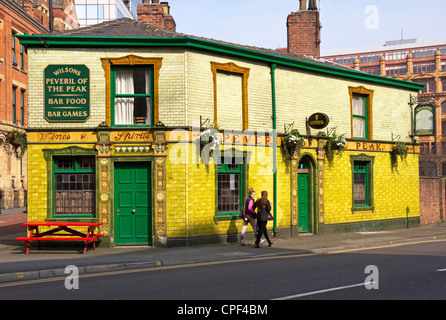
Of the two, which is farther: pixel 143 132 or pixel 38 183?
pixel 143 132

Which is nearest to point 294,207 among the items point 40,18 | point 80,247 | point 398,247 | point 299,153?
point 299,153

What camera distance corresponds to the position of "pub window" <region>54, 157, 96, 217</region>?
15.1 metres

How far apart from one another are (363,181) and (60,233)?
41.4ft

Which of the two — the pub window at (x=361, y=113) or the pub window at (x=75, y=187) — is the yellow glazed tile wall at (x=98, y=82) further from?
the pub window at (x=361, y=113)

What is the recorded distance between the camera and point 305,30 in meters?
22.6

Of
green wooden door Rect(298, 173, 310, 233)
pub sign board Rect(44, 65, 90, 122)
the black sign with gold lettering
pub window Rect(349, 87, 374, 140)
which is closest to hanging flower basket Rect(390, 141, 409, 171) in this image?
pub window Rect(349, 87, 374, 140)

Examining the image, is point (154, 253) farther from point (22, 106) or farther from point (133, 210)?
point (22, 106)

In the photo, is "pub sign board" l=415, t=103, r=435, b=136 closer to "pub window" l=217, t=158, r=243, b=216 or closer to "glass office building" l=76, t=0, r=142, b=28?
"pub window" l=217, t=158, r=243, b=216

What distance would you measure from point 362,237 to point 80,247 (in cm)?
1015

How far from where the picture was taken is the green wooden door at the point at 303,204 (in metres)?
18.5

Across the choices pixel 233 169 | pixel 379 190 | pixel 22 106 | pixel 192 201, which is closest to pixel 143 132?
pixel 192 201

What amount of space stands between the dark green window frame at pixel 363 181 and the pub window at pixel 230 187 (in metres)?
5.92

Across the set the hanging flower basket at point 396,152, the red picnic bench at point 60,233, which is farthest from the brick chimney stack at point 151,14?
the hanging flower basket at point 396,152

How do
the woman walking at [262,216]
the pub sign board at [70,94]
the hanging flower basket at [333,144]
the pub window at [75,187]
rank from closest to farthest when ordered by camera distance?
the woman walking at [262,216] → the pub sign board at [70,94] → the pub window at [75,187] → the hanging flower basket at [333,144]
